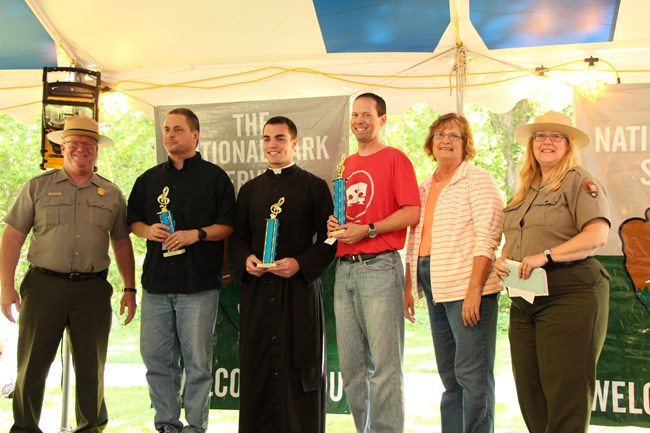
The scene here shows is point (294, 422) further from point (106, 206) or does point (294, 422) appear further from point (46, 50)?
point (46, 50)

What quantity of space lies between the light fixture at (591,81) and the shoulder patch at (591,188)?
1.33 meters

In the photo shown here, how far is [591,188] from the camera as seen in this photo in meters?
2.84

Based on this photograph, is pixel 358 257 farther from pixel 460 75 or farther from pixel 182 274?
pixel 460 75

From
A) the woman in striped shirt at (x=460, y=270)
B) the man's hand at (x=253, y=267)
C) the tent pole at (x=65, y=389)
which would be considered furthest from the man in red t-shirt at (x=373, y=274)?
the tent pole at (x=65, y=389)

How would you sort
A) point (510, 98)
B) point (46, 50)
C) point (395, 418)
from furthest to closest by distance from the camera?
point (46, 50) < point (510, 98) < point (395, 418)

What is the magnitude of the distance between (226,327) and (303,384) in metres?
1.28

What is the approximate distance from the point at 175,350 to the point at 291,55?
218cm

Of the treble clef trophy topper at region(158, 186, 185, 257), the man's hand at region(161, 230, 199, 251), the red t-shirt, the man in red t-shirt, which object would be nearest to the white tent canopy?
the man in red t-shirt

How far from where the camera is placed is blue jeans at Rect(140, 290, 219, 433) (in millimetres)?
3711

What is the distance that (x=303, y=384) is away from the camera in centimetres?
345

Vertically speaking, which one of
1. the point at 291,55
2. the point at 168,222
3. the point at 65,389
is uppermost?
the point at 291,55

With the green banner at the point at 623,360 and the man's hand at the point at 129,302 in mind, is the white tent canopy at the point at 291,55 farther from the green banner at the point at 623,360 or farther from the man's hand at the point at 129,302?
the man's hand at the point at 129,302

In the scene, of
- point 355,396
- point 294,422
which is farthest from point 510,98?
point 294,422

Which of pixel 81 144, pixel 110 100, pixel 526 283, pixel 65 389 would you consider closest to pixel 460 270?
pixel 526 283
